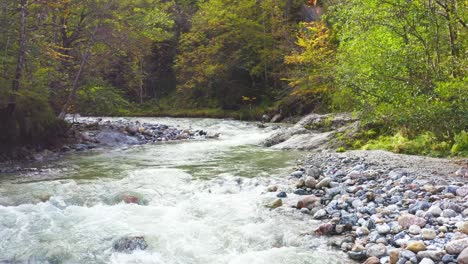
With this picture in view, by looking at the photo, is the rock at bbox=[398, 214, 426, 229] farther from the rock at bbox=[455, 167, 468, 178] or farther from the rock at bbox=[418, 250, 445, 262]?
the rock at bbox=[455, 167, 468, 178]

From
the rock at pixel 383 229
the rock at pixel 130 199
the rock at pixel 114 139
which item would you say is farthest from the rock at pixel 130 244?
the rock at pixel 114 139

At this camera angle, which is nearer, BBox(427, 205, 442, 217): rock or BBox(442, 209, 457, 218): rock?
BBox(442, 209, 457, 218): rock

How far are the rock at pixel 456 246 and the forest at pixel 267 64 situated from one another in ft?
15.1

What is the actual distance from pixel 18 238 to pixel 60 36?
15.2 meters

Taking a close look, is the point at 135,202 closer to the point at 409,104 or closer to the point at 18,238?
the point at 18,238

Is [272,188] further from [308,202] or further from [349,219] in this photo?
[349,219]

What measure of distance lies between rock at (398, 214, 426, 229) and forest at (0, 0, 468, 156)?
12.8ft

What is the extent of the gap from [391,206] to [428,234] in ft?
4.21

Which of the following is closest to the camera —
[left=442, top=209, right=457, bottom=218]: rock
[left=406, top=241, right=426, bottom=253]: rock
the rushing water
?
[left=406, top=241, right=426, bottom=253]: rock

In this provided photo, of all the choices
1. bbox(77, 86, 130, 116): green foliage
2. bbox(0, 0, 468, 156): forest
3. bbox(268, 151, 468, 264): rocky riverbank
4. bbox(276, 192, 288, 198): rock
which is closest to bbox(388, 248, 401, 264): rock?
bbox(268, 151, 468, 264): rocky riverbank

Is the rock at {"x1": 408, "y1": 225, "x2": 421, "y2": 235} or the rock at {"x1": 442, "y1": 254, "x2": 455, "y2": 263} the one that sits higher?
the rock at {"x1": 408, "y1": 225, "x2": 421, "y2": 235}

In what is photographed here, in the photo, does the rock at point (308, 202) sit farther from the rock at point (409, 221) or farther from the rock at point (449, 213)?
the rock at point (449, 213)

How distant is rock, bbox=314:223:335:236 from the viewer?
19.6 ft

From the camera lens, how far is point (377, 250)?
509 centimetres
